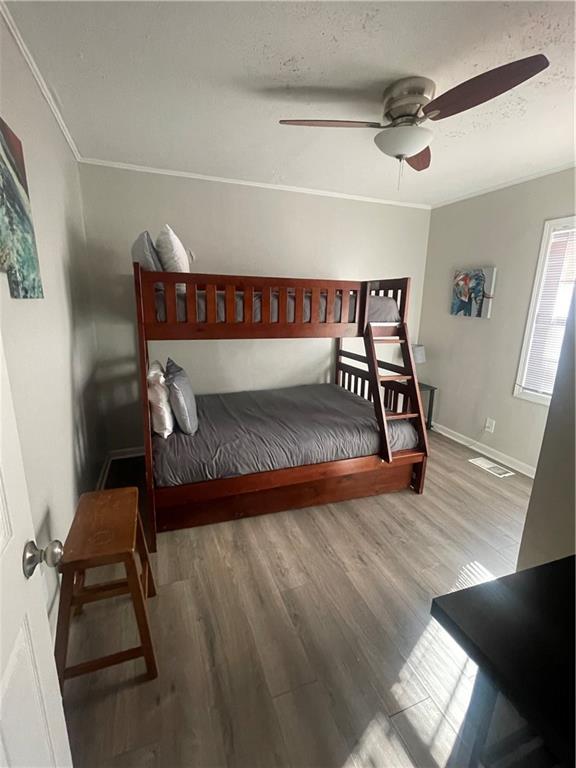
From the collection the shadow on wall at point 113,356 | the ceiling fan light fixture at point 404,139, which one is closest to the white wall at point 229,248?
the shadow on wall at point 113,356

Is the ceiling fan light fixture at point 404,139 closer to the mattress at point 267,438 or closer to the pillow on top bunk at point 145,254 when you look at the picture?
the pillow on top bunk at point 145,254

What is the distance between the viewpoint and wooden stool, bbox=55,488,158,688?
1.21 m

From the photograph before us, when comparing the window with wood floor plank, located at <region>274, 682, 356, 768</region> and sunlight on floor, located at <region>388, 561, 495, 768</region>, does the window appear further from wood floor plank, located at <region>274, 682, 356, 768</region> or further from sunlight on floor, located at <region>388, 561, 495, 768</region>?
wood floor plank, located at <region>274, 682, 356, 768</region>

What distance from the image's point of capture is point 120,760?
43.0 inches

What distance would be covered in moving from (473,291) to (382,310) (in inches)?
55.3

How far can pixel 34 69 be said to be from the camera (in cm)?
159

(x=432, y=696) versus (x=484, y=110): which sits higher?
(x=484, y=110)

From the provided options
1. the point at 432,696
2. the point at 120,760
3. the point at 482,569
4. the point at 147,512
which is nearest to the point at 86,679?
the point at 120,760

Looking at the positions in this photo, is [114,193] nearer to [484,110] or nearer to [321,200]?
[321,200]

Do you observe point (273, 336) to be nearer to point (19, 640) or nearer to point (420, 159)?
point (420, 159)

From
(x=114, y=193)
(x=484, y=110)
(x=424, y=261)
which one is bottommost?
(x=424, y=261)

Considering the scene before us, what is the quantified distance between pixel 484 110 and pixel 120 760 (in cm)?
326

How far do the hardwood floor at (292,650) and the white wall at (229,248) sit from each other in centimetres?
158

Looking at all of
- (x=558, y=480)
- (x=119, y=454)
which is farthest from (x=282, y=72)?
(x=119, y=454)
